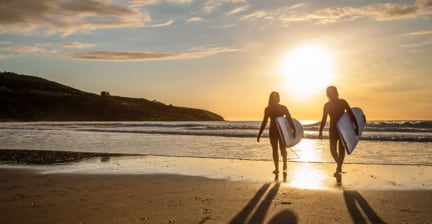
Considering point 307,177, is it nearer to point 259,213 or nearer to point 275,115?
point 275,115

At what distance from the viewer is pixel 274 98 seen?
11969mm

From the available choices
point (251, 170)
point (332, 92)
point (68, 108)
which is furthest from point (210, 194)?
point (68, 108)

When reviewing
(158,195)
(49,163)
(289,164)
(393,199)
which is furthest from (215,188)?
(49,163)

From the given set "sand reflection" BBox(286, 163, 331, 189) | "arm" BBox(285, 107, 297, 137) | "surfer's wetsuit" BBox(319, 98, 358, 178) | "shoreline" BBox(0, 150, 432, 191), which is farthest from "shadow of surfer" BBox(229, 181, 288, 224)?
"arm" BBox(285, 107, 297, 137)

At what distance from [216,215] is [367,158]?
10.3 metres

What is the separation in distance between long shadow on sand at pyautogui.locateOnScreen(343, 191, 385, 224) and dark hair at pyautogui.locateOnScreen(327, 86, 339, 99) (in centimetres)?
375

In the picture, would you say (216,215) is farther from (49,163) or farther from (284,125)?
(49,163)

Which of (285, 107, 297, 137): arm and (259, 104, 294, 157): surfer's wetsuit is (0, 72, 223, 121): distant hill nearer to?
(259, 104, 294, 157): surfer's wetsuit

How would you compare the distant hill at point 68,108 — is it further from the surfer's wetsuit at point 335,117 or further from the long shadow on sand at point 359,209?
the long shadow on sand at point 359,209

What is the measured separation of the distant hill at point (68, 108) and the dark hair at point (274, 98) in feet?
294

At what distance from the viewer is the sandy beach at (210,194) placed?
21.0ft

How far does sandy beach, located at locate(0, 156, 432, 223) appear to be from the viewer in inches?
252

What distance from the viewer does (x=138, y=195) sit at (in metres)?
8.04

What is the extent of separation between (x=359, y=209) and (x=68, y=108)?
11046 cm
